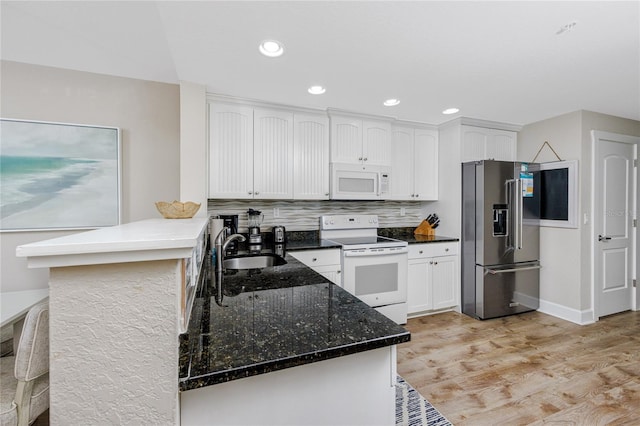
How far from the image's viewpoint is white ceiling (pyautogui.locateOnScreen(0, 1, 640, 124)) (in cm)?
A: 153

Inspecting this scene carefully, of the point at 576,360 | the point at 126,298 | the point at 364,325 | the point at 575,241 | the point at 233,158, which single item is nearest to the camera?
the point at 126,298

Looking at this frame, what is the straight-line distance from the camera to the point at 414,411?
5.94ft

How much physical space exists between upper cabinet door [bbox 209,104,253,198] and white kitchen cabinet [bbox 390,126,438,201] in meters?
1.73

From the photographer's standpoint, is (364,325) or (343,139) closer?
(364,325)

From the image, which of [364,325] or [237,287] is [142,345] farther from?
[237,287]

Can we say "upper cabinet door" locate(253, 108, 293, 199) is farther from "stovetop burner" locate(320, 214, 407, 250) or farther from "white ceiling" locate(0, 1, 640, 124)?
"stovetop burner" locate(320, 214, 407, 250)

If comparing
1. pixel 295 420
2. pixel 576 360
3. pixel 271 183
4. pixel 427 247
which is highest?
pixel 271 183

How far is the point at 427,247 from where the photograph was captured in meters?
3.32

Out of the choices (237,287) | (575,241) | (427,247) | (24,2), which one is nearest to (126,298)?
(237,287)

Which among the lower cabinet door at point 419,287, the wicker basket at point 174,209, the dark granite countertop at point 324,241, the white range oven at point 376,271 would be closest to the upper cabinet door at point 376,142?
the white range oven at point 376,271

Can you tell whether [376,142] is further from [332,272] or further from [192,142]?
[192,142]

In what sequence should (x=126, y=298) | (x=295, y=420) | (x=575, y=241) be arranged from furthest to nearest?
(x=575, y=241) < (x=295, y=420) < (x=126, y=298)

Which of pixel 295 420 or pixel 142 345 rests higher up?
pixel 142 345

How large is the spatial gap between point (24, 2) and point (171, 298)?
222 cm
